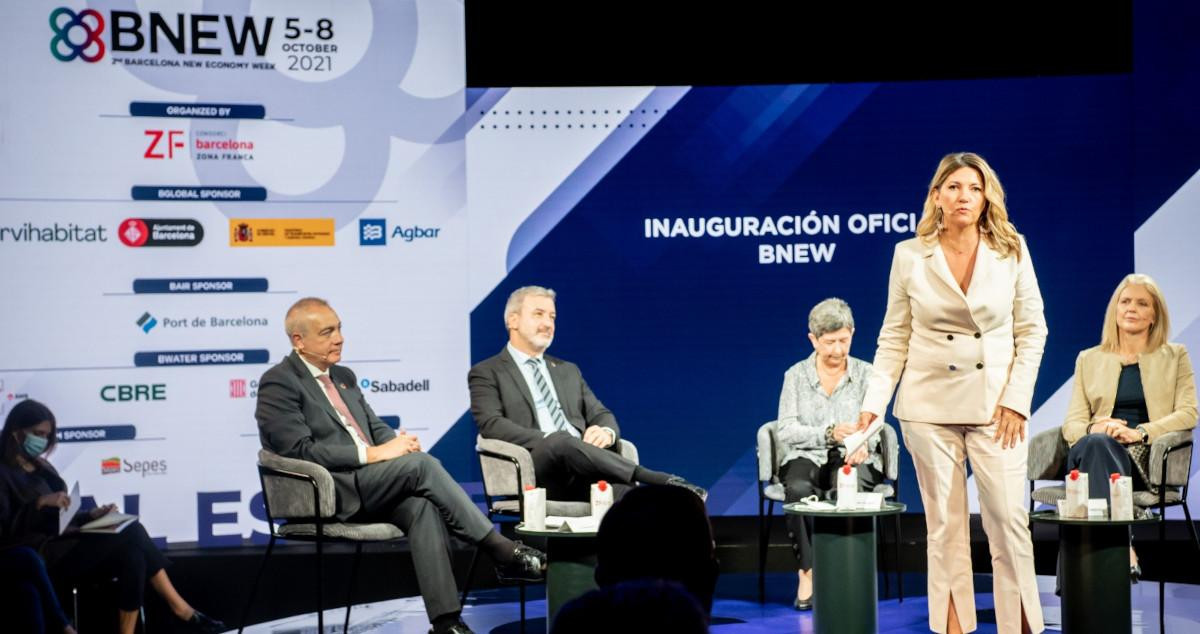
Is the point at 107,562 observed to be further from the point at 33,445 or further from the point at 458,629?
the point at 458,629

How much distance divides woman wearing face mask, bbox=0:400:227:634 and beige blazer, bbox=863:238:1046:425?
8.66 feet

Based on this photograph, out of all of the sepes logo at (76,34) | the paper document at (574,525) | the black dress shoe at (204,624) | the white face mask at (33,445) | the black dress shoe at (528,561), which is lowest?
the black dress shoe at (204,624)

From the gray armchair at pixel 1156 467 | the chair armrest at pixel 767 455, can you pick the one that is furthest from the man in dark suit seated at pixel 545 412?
the gray armchair at pixel 1156 467

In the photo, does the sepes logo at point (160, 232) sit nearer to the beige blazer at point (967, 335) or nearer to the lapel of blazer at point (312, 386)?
the lapel of blazer at point (312, 386)

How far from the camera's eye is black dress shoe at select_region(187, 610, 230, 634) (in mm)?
5426

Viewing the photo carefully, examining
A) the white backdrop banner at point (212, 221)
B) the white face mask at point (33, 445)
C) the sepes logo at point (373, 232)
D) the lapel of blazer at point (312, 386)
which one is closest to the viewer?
the white face mask at point (33, 445)

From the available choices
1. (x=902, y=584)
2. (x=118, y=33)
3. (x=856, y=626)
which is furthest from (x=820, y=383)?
(x=118, y=33)

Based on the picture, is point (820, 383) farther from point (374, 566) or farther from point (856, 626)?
point (374, 566)

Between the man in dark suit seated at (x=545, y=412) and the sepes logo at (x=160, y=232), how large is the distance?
5.72 feet

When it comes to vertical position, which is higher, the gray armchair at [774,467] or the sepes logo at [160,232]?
the sepes logo at [160,232]

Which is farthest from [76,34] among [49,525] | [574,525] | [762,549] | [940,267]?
[940,267]

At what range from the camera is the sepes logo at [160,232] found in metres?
6.27

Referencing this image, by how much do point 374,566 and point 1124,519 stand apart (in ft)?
11.0

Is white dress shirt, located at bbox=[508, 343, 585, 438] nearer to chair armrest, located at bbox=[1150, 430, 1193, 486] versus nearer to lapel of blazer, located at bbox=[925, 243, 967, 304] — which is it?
lapel of blazer, located at bbox=[925, 243, 967, 304]
